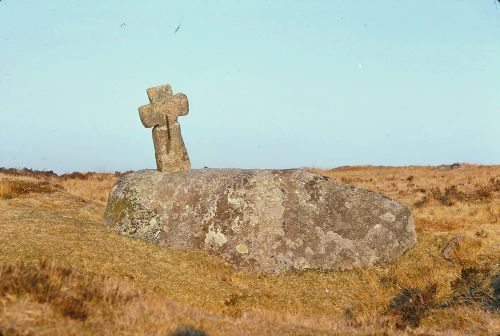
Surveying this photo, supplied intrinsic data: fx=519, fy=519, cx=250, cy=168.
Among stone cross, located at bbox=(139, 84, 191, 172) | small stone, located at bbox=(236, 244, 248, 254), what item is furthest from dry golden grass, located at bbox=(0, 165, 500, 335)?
stone cross, located at bbox=(139, 84, 191, 172)

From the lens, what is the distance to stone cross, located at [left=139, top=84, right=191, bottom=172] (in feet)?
53.4

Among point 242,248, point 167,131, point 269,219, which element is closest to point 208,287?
point 242,248

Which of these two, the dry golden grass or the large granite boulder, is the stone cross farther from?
the dry golden grass

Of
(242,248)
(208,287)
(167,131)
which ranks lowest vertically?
(208,287)

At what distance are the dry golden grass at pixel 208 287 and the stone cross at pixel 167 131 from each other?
9.33ft

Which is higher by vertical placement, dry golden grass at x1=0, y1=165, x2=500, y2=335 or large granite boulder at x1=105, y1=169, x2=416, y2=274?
large granite boulder at x1=105, y1=169, x2=416, y2=274

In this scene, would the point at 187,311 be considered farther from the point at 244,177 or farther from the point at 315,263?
the point at 244,177

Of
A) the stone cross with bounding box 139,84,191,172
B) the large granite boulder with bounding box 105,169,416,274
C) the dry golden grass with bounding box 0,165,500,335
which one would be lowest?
the dry golden grass with bounding box 0,165,500,335

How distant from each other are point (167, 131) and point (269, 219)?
14.9 feet

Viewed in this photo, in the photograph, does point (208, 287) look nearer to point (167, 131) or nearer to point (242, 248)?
point (242, 248)

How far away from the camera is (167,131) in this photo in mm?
16438

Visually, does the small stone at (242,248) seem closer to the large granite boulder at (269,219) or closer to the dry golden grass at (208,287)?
the large granite boulder at (269,219)

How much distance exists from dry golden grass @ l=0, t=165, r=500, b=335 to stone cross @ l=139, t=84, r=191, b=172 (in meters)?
2.84

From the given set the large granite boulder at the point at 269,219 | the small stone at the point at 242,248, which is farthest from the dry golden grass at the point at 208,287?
the small stone at the point at 242,248
